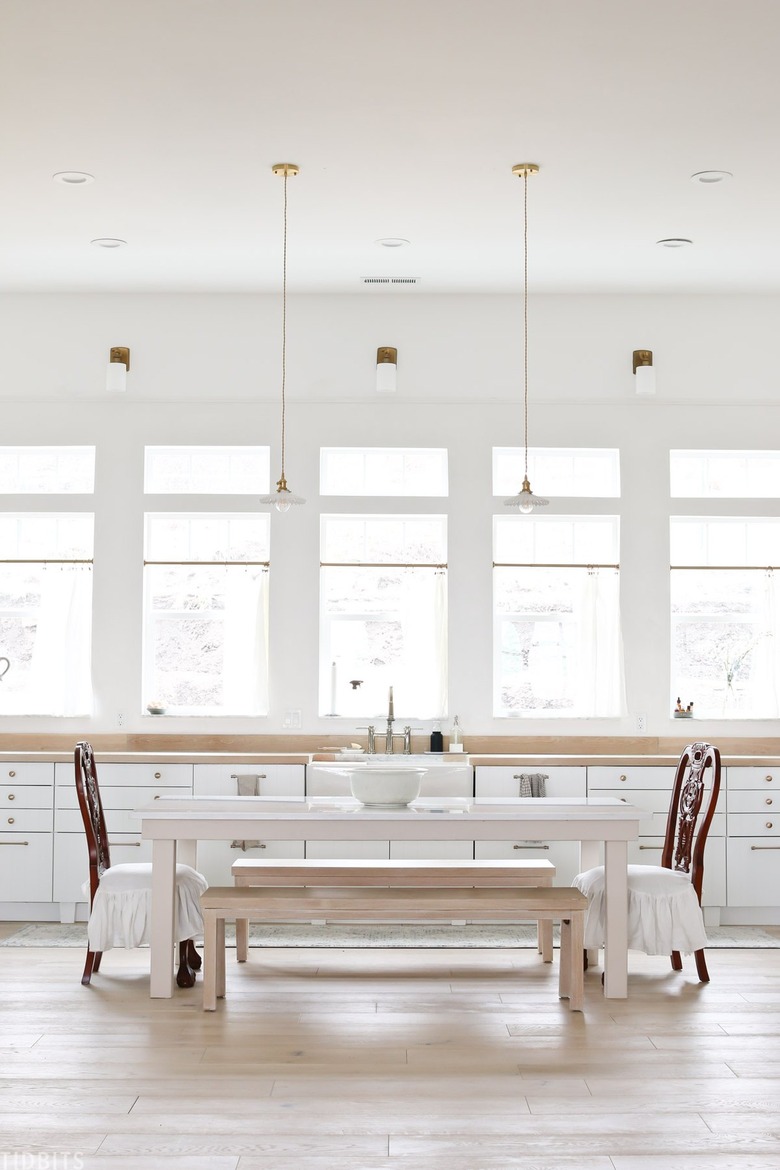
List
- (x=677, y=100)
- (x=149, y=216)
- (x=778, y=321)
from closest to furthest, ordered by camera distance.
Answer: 1. (x=677, y=100)
2. (x=149, y=216)
3. (x=778, y=321)

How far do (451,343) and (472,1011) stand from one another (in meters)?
3.91

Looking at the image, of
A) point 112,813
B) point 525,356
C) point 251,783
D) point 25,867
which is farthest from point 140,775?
point 525,356

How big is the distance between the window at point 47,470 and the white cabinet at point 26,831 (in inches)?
67.3

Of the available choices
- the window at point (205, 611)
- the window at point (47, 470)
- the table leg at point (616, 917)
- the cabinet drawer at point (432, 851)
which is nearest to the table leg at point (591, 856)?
the table leg at point (616, 917)

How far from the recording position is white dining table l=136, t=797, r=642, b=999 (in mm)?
4238

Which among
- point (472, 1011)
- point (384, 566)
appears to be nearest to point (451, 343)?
point (384, 566)

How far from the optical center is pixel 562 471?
22.7ft

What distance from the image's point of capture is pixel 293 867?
4809mm

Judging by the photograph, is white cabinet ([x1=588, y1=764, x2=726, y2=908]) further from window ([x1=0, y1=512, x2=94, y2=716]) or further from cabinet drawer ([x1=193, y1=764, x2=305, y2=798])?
window ([x1=0, y1=512, x2=94, y2=716])

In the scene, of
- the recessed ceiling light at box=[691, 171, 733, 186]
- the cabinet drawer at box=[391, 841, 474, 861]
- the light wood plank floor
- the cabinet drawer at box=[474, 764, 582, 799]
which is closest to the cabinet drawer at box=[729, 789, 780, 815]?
the cabinet drawer at box=[474, 764, 582, 799]

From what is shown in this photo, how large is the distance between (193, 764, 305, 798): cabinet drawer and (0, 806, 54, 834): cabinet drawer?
775 mm

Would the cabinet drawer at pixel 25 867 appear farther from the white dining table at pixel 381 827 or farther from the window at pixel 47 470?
the window at pixel 47 470

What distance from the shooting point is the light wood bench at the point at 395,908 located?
4277 millimetres

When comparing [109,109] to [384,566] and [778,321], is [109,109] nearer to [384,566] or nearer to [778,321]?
[384,566]
